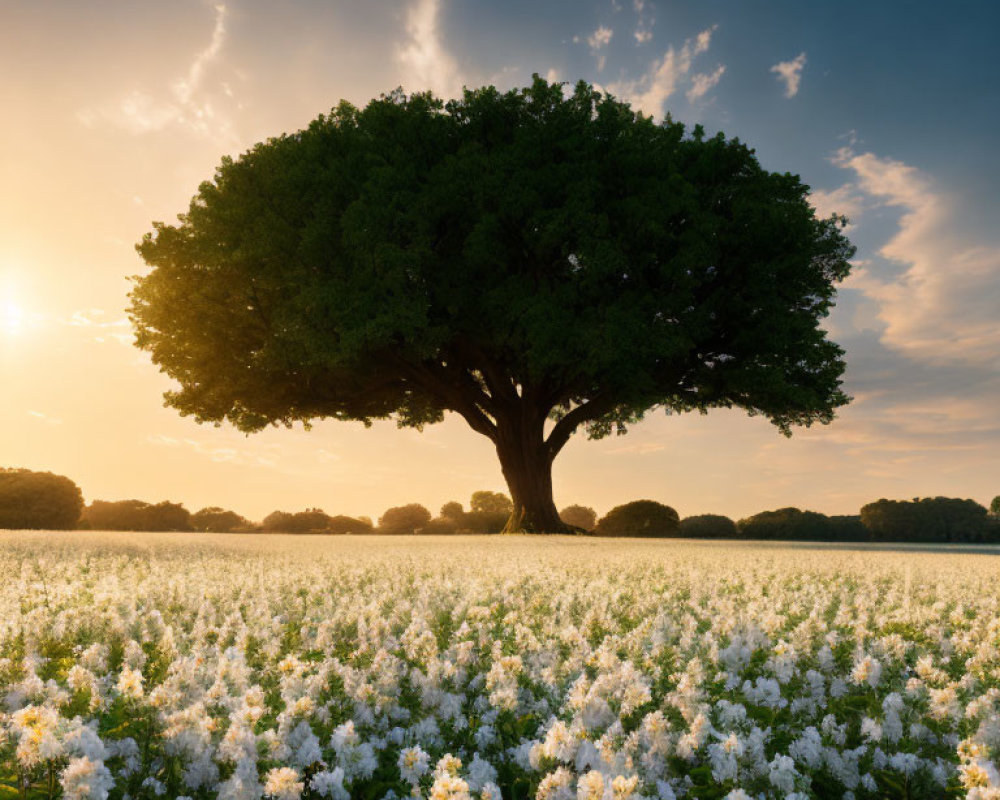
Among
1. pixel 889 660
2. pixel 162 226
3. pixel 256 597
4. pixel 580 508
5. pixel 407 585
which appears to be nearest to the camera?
pixel 889 660

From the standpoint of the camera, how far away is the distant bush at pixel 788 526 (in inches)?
1321

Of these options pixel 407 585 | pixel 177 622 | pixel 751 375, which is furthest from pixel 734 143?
pixel 177 622

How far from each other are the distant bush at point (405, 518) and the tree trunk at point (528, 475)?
9946mm

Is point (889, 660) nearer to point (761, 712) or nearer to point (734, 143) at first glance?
point (761, 712)

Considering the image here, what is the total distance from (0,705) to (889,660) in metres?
5.25

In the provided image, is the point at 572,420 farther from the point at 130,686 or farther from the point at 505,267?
the point at 130,686

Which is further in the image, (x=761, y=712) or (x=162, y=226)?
(x=162, y=226)

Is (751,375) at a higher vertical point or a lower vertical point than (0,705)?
higher

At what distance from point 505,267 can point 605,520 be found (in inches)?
568

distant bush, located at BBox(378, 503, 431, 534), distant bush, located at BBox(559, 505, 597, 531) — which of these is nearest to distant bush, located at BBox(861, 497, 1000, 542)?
distant bush, located at BBox(559, 505, 597, 531)

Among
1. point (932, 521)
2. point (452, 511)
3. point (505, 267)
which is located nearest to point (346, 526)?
point (452, 511)

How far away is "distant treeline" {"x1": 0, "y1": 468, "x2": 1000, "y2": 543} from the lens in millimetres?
32562

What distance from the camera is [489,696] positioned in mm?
3973

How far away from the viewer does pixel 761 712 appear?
3742 millimetres
